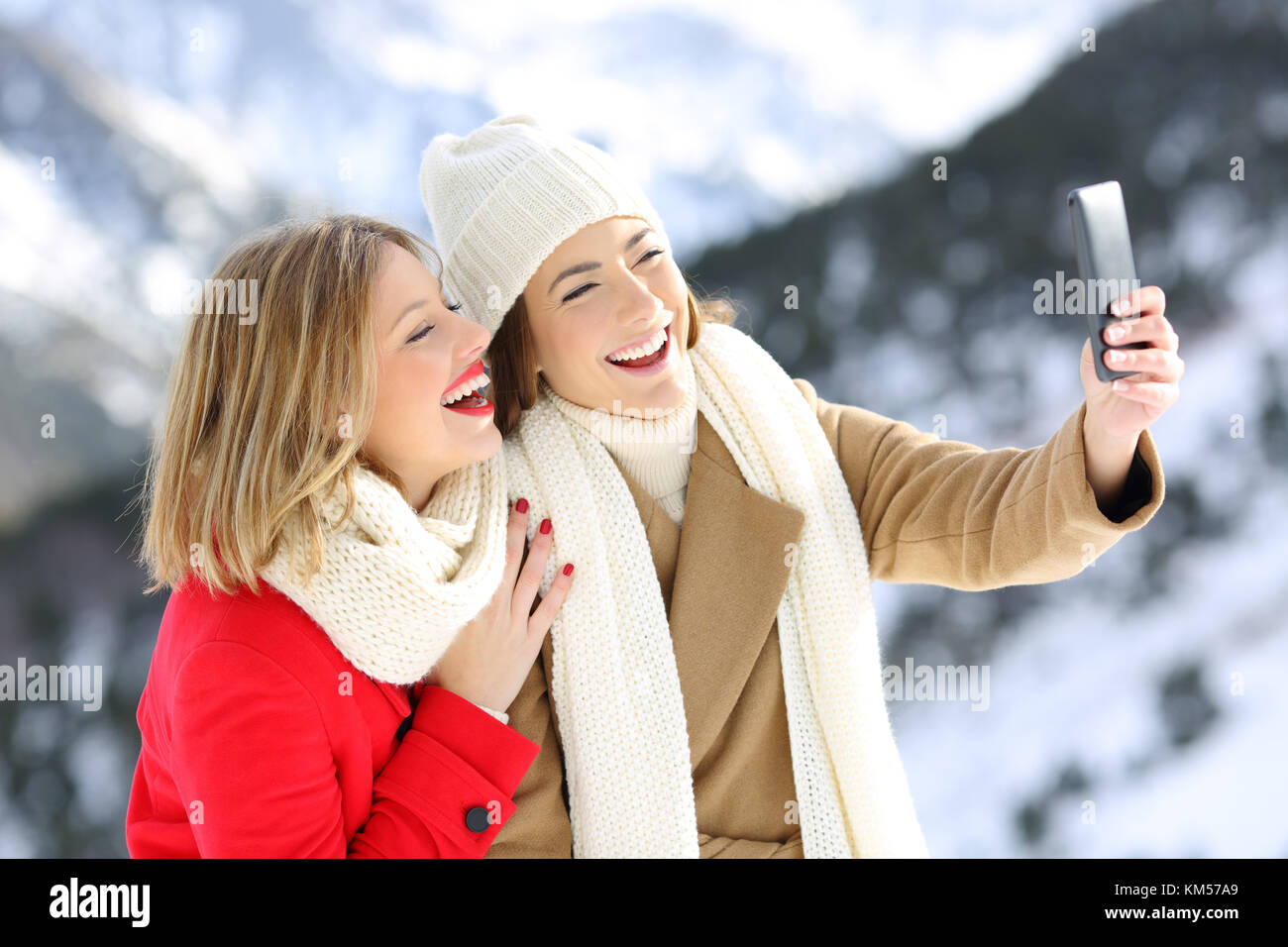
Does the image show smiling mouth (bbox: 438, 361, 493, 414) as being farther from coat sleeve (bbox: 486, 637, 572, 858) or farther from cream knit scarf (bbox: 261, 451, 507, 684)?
coat sleeve (bbox: 486, 637, 572, 858)

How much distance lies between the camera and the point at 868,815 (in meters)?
1.54

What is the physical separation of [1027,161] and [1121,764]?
208 centimetres

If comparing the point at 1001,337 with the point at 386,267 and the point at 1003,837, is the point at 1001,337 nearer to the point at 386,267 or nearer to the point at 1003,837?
the point at 1003,837

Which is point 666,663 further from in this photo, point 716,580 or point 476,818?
point 476,818

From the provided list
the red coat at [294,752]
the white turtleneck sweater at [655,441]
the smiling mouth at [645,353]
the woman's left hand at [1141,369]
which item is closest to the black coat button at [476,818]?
the red coat at [294,752]

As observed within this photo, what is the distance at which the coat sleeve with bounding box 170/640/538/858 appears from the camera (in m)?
1.28

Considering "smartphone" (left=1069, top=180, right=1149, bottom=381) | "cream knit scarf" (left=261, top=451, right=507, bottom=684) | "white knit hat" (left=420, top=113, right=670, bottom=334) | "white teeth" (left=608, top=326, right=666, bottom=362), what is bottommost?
"cream knit scarf" (left=261, top=451, right=507, bottom=684)

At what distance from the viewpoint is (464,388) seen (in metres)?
1.48

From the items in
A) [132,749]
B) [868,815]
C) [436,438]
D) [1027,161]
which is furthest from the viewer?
[1027,161]

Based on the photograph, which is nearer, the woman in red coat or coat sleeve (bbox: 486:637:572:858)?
the woman in red coat

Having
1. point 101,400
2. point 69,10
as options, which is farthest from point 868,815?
point 69,10

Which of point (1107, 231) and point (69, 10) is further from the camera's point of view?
point (69, 10)

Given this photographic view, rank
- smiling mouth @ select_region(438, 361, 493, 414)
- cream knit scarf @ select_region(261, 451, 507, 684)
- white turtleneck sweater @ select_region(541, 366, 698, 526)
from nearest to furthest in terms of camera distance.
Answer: cream knit scarf @ select_region(261, 451, 507, 684), smiling mouth @ select_region(438, 361, 493, 414), white turtleneck sweater @ select_region(541, 366, 698, 526)

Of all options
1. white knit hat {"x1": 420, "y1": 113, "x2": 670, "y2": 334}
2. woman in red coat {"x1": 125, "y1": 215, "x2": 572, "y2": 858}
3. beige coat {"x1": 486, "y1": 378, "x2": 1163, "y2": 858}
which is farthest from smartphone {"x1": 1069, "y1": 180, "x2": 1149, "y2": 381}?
woman in red coat {"x1": 125, "y1": 215, "x2": 572, "y2": 858}
